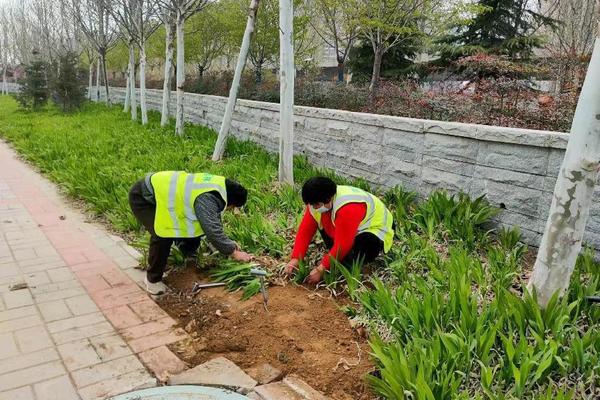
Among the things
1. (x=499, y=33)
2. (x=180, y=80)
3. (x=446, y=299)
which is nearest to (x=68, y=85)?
(x=180, y=80)

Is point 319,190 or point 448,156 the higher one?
point 448,156

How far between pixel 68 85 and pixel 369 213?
17.3 meters

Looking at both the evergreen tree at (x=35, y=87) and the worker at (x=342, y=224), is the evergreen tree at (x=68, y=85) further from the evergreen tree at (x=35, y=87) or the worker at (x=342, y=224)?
the worker at (x=342, y=224)

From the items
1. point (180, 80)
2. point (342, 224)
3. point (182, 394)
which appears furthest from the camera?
point (180, 80)

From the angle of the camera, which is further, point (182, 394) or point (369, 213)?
point (369, 213)

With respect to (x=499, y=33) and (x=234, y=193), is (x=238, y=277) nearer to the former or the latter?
(x=234, y=193)

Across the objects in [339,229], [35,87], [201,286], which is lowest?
[201,286]

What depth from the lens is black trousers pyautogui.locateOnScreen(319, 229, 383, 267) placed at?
3658 mm

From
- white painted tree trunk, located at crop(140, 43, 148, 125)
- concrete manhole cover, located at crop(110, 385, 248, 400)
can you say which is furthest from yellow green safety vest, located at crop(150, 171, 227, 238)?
white painted tree trunk, located at crop(140, 43, 148, 125)

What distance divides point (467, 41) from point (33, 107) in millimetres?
17070

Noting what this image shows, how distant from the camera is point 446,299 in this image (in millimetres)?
3078

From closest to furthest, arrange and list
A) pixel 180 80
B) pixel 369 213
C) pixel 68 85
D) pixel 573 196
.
→ pixel 573 196, pixel 369 213, pixel 180 80, pixel 68 85

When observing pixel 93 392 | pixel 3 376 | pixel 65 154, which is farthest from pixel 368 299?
pixel 65 154

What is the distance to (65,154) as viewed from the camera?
8.69 metres
